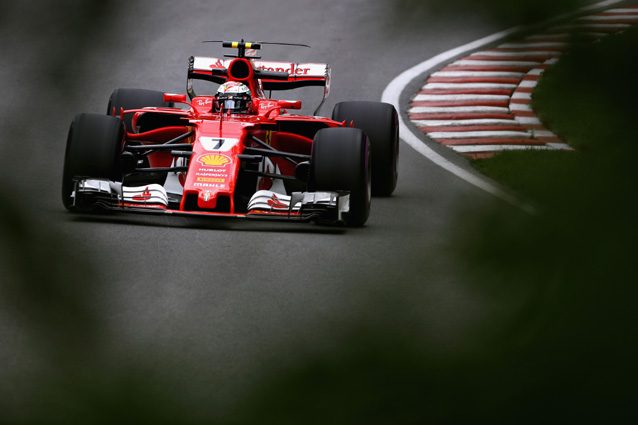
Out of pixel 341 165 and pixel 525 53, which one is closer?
pixel 525 53

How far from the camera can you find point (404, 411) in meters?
0.68

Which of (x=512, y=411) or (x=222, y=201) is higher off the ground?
(x=512, y=411)

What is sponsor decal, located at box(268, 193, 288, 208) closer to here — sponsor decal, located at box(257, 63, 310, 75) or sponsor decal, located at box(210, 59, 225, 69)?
sponsor decal, located at box(257, 63, 310, 75)

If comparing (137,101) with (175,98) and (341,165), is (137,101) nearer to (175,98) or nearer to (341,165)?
(175,98)

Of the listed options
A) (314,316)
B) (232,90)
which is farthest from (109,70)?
(232,90)

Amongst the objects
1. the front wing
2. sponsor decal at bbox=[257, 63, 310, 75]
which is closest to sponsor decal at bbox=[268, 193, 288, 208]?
the front wing

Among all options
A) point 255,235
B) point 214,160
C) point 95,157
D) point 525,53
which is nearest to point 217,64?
point 214,160

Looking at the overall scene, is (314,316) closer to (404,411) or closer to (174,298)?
(404,411)

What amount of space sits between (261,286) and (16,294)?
9.5 inches

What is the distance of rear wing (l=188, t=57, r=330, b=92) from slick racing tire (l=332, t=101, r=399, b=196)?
0.28m

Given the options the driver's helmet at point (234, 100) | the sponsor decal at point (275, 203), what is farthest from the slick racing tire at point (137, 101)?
the sponsor decal at point (275, 203)

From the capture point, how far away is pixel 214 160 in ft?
23.6

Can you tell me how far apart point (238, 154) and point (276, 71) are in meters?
1.50

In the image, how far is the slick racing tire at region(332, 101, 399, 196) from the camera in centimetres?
813
